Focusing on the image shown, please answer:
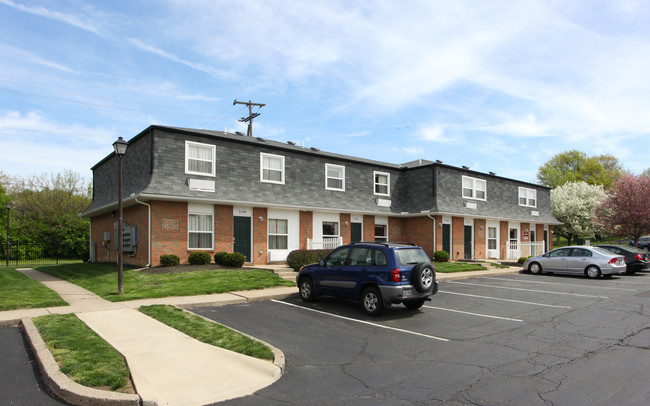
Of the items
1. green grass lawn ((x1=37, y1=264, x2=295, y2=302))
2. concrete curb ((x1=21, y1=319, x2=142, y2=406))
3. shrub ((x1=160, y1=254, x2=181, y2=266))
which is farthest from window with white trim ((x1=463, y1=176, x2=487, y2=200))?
concrete curb ((x1=21, y1=319, x2=142, y2=406))

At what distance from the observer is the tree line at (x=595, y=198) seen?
31.0 meters

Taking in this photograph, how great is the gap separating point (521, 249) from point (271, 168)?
63.6 ft

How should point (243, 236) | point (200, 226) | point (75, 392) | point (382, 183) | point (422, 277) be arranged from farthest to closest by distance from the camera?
point (382, 183), point (243, 236), point (200, 226), point (422, 277), point (75, 392)

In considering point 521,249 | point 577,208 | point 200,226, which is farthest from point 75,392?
point 577,208

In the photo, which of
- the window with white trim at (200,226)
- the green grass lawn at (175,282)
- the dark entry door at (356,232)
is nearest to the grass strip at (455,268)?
the dark entry door at (356,232)

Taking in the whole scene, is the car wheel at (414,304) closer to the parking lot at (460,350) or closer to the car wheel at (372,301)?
the parking lot at (460,350)

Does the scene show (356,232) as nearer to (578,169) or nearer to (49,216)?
(49,216)

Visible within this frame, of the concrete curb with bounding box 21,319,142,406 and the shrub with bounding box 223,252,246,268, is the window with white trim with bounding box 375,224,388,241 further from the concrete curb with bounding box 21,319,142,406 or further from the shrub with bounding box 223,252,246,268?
the concrete curb with bounding box 21,319,142,406

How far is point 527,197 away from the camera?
3275 centimetres

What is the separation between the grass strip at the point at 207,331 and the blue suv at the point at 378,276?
3399 mm

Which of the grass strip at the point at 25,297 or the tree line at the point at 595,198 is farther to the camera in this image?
the tree line at the point at 595,198

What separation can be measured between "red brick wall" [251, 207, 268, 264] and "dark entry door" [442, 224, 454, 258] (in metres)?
10.9

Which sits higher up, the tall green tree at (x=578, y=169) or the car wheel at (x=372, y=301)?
the tall green tree at (x=578, y=169)

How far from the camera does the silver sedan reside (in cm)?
1858
